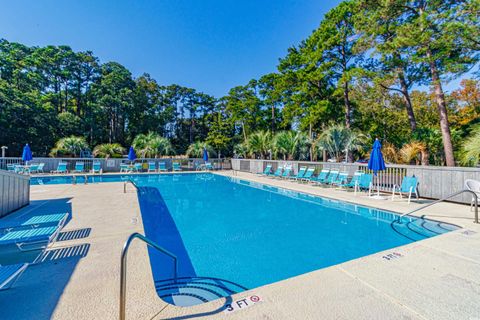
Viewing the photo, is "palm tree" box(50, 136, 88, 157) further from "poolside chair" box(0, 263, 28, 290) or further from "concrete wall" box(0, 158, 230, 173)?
"poolside chair" box(0, 263, 28, 290)

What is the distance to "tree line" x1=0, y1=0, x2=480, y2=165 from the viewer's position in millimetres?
10750

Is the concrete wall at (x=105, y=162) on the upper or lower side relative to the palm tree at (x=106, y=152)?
lower

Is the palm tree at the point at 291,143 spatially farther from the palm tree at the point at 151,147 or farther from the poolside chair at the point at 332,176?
the palm tree at the point at 151,147

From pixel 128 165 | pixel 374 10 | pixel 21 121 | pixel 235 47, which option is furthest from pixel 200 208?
pixel 21 121

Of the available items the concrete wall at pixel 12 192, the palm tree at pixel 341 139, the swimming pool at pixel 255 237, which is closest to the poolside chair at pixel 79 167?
the swimming pool at pixel 255 237

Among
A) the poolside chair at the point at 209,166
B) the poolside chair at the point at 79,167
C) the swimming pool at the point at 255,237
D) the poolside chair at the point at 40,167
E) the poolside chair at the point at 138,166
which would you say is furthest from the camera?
the poolside chair at the point at 209,166

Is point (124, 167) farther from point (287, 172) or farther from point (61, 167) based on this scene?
point (287, 172)

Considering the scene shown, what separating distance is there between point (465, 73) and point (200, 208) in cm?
1341

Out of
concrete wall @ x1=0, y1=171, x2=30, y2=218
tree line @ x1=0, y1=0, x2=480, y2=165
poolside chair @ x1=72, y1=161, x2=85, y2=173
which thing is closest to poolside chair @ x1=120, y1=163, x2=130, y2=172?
poolside chair @ x1=72, y1=161, x2=85, y2=173

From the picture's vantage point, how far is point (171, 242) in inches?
191

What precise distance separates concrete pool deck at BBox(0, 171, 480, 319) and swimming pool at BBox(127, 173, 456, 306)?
2.32 ft

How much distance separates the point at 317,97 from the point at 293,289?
18.9 metres

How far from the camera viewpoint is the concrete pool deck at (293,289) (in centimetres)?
210

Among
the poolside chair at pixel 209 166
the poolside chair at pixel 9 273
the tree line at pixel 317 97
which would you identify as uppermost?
the tree line at pixel 317 97
